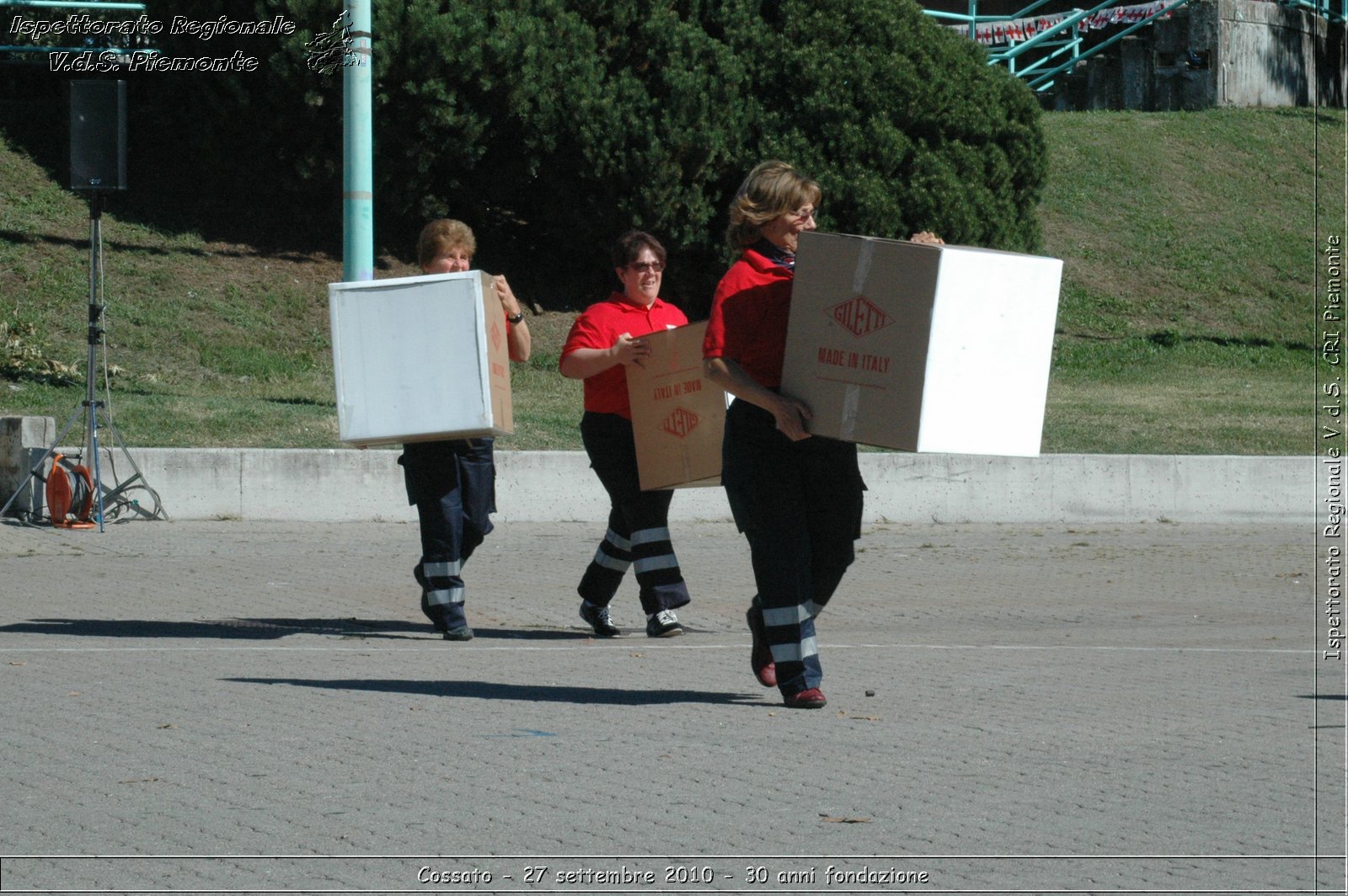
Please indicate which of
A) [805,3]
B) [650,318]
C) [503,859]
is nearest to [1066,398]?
[805,3]

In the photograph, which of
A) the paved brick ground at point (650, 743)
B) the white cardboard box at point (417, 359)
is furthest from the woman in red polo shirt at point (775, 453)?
the white cardboard box at point (417, 359)

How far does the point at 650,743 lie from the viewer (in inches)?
225

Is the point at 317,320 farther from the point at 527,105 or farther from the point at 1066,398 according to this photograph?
the point at 1066,398

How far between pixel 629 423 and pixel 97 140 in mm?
6663

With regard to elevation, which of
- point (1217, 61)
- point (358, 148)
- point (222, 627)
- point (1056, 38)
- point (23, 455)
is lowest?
point (222, 627)

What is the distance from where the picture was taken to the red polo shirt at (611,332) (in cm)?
783

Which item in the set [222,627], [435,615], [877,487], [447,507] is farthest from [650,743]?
[877,487]

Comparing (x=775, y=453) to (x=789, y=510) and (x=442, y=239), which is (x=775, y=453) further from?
(x=442, y=239)

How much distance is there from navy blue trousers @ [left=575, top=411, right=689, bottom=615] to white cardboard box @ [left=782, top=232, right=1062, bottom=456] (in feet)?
7.35

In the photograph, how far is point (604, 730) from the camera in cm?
593

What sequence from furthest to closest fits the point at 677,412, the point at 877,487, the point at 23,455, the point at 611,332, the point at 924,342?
the point at 877,487, the point at 23,455, the point at 611,332, the point at 677,412, the point at 924,342

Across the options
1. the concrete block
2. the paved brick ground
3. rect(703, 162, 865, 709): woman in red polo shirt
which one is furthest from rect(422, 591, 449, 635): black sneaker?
the concrete block

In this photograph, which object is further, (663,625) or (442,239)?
(663,625)

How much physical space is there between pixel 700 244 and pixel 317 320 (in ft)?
14.1
